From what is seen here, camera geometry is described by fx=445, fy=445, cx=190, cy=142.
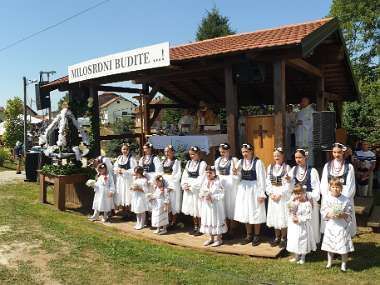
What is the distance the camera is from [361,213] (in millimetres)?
8609

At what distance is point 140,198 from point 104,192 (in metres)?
1.15

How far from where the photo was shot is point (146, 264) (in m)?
6.85

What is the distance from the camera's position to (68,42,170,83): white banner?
29.1ft

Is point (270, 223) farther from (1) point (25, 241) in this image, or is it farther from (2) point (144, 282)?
(1) point (25, 241)

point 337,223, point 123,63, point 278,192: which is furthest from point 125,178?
point 337,223

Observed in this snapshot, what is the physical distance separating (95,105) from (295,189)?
7.00 metres

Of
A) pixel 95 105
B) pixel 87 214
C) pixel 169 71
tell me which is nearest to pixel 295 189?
pixel 169 71

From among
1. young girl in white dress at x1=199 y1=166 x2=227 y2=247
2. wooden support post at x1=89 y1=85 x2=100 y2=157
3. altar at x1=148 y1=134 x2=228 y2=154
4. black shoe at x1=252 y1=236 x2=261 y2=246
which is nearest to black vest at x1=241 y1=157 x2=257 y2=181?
young girl in white dress at x1=199 y1=166 x2=227 y2=247

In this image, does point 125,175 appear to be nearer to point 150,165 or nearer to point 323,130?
point 150,165

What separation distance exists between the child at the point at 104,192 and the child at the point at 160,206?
1482 millimetres

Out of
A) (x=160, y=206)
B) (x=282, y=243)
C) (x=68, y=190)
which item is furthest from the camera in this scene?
(x=68, y=190)

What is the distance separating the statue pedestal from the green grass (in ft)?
6.93

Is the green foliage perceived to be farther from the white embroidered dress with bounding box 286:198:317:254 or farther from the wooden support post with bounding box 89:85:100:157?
the white embroidered dress with bounding box 286:198:317:254

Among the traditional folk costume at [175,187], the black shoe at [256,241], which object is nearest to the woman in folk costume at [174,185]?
the traditional folk costume at [175,187]
